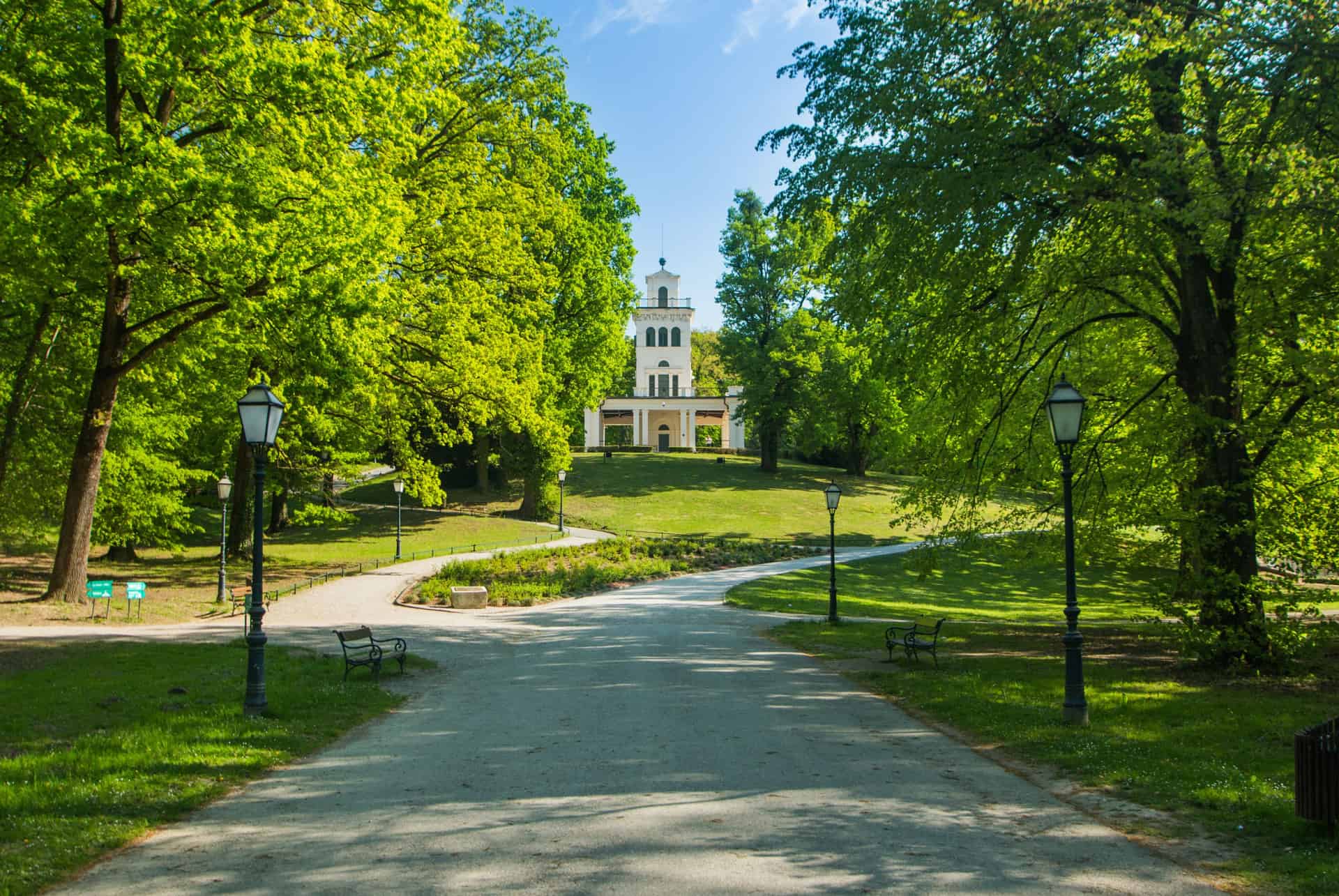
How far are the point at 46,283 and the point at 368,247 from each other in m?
5.47

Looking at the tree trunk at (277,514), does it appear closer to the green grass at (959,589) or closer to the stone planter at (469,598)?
the stone planter at (469,598)

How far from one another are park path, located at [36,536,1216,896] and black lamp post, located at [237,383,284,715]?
4.68ft

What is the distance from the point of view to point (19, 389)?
20125 millimetres

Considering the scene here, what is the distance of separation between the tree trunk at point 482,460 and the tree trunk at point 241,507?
59.0 feet

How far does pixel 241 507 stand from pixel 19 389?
12671mm

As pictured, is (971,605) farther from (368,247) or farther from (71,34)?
(71,34)

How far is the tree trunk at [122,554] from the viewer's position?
106ft

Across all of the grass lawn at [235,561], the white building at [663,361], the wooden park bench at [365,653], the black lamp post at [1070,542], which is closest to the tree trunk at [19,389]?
the grass lawn at [235,561]

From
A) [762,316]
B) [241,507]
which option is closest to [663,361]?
[762,316]

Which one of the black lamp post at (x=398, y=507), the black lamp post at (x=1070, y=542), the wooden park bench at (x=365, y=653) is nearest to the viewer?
the black lamp post at (x=1070, y=542)

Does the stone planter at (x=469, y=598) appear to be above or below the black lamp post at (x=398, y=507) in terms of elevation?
below

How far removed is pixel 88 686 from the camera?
11.6 m

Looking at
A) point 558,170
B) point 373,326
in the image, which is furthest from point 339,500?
point 373,326

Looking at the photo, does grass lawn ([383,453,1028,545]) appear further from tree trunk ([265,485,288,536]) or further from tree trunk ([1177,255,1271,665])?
tree trunk ([1177,255,1271,665])
